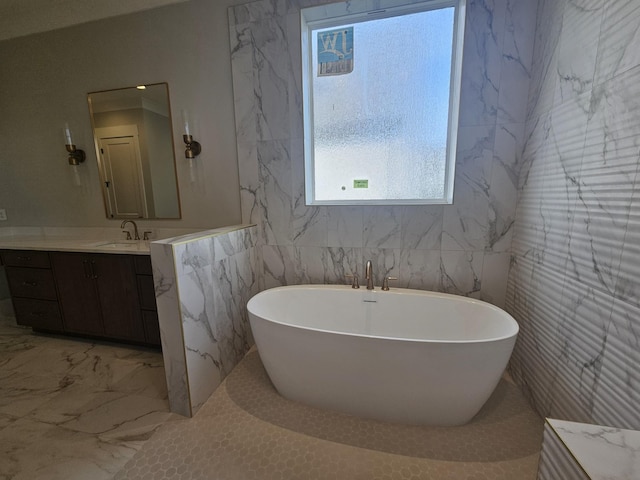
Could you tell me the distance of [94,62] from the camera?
2221 mm

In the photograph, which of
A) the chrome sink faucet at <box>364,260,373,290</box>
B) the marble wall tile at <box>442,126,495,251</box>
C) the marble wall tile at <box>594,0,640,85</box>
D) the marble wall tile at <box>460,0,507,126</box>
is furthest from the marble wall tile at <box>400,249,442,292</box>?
the marble wall tile at <box>594,0,640,85</box>

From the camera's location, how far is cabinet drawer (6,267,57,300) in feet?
6.93

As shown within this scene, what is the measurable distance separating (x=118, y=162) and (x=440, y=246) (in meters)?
2.89

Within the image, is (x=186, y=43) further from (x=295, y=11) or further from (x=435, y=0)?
(x=435, y=0)

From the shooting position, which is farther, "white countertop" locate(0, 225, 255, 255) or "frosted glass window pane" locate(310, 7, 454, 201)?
"white countertop" locate(0, 225, 255, 255)

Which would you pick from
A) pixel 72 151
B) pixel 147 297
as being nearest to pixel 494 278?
pixel 147 297

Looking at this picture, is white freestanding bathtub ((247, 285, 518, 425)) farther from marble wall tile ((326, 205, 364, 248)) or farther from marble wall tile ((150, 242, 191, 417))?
marble wall tile ((326, 205, 364, 248))

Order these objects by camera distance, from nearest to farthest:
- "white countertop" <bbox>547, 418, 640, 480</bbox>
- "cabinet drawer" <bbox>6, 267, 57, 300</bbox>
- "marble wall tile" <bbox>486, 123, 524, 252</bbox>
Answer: "white countertop" <bbox>547, 418, 640, 480</bbox>, "marble wall tile" <bbox>486, 123, 524, 252</bbox>, "cabinet drawer" <bbox>6, 267, 57, 300</bbox>

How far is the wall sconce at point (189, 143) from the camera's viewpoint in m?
2.09

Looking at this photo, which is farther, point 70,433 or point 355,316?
point 355,316

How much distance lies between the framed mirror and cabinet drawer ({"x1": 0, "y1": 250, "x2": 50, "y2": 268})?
64cm

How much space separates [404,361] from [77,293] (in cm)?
255

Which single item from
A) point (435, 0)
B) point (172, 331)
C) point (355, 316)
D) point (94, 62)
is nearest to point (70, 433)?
point (172, 331)

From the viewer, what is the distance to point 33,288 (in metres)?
2.16
